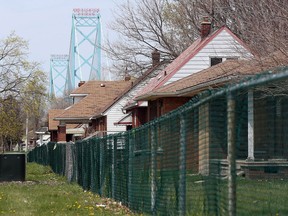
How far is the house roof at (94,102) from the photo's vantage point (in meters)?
55.4

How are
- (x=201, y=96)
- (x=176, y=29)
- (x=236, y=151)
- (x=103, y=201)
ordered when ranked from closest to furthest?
(x=236, y=151), (x=201, y=96), (x=103, y=201), (x=176, y=29)

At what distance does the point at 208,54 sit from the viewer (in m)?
32.6

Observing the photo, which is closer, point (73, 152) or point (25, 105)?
point (73, 152)

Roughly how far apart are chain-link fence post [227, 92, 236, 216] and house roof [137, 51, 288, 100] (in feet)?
39.0

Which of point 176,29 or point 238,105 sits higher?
point 176,29

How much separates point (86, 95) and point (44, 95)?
17108mm

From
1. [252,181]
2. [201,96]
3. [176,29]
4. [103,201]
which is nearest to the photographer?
[252,181]

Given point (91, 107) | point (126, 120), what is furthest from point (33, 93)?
point (91, 107)

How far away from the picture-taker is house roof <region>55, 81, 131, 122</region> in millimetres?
55438

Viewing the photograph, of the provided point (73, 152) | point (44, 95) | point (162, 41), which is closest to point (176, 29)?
point (162, 41)

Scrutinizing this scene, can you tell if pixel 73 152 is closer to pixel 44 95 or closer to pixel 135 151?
pixel 135 151

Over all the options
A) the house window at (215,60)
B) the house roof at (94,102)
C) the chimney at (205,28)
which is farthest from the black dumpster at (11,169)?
the house roof at (94,102)

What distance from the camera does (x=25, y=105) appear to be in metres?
43.7

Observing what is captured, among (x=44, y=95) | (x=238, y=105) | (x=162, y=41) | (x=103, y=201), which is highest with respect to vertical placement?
(x=162, y=41)
